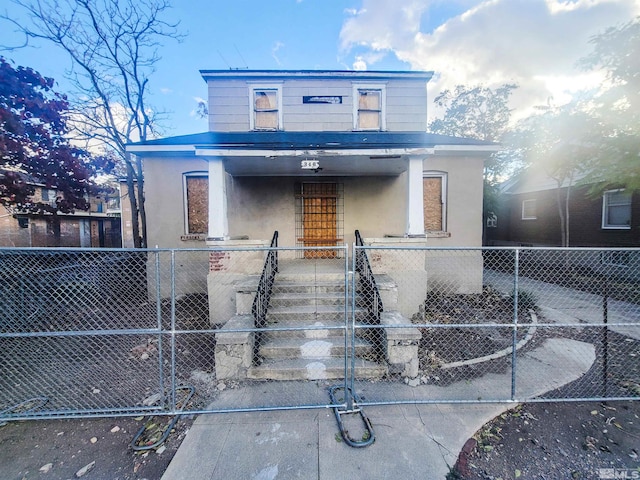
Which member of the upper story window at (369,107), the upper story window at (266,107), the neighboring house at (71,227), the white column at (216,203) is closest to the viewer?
the white column at (216,203)

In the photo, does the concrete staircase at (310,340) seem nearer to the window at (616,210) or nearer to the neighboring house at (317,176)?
the neighboring house at (317,176)

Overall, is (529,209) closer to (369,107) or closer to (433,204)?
(433,204)

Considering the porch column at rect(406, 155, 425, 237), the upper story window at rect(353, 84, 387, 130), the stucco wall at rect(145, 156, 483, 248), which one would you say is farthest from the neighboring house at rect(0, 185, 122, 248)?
the porch column at rect(406, 155, 425, 237)

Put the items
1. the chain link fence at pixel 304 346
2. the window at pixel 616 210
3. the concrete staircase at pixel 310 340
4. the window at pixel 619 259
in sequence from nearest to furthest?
the chain link fence at pixel 304 346, the concrete staircase at pixel 310 340, the window at pixel 619 259, the window at pixel 616 210

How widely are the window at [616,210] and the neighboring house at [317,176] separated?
25.3 ft

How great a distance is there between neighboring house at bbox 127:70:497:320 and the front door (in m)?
0.03

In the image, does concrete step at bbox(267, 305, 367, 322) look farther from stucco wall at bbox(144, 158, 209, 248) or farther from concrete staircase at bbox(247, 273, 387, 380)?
stucco wall at bbox(144, 158, 209, 248)

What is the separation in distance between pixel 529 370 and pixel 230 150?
632 cm

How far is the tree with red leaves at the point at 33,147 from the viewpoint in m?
Result: 5.79

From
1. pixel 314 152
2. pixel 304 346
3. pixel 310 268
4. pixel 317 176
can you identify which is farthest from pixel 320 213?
pixel 304 346

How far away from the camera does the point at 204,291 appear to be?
7516 millimetres

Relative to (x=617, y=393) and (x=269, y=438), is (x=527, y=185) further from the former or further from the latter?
(x=269, y=438)

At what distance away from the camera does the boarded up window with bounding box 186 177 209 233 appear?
25.1 feet

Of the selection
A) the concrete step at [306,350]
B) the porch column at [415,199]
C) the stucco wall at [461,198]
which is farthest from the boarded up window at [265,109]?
the concrete step at [306,350]
